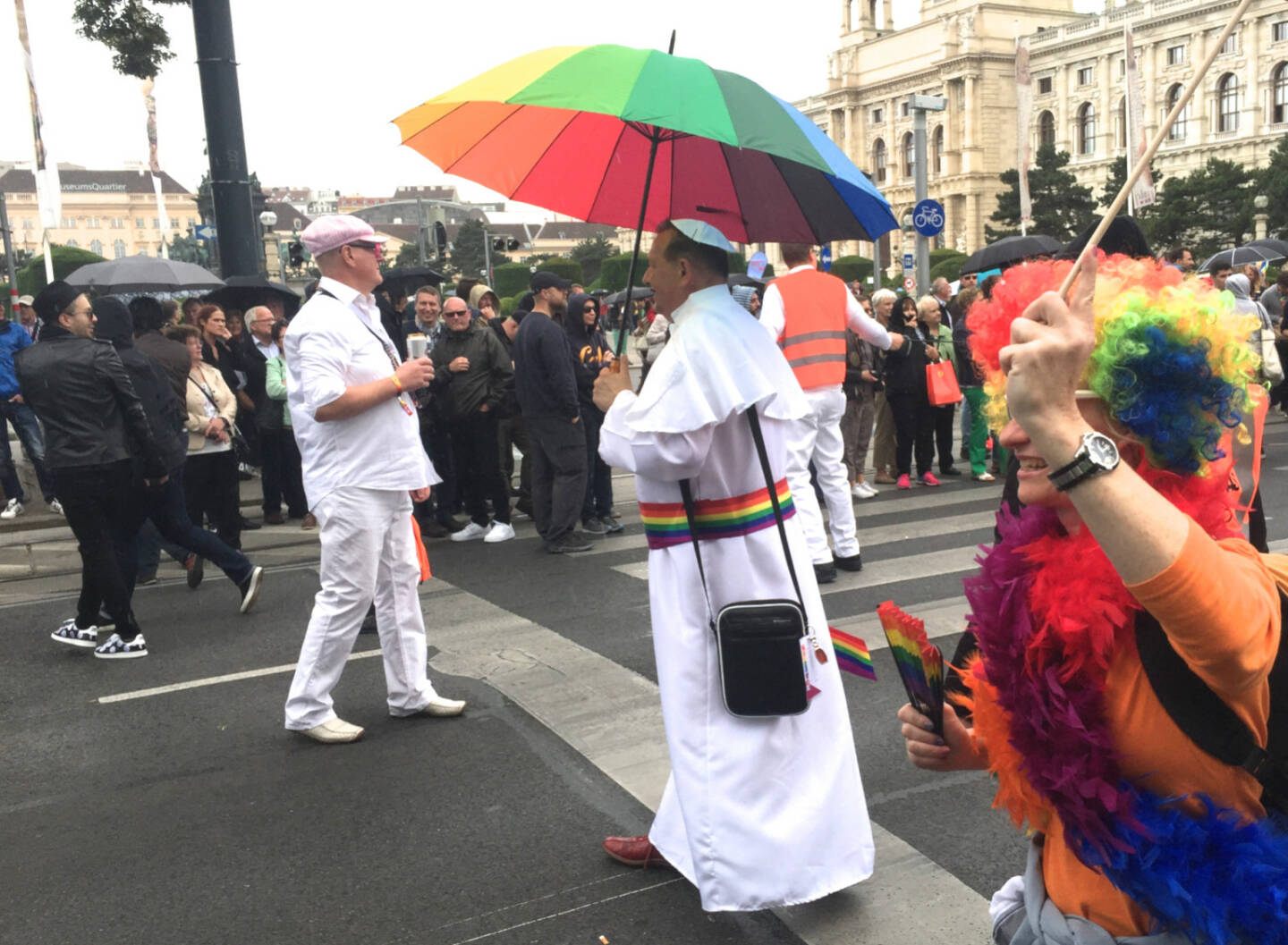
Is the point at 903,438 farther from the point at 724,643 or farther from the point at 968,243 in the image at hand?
the point at 968,243

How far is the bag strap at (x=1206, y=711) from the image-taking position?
142 centimetres

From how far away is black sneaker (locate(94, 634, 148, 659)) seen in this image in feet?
20.0

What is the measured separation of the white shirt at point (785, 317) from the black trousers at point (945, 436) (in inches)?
Answer: 175

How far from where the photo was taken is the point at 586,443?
364 inches

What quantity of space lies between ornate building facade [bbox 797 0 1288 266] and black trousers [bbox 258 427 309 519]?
73.3m

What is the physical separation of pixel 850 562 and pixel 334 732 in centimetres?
370

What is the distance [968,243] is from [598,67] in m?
102

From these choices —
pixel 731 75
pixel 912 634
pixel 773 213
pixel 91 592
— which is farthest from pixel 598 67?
pixel 91 592

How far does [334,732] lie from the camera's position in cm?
460

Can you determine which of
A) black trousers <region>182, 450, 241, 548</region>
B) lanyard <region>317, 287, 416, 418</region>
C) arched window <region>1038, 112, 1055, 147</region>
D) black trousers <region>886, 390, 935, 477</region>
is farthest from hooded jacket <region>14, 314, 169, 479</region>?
arched window <region>1038, 112, 1055, 147</region>

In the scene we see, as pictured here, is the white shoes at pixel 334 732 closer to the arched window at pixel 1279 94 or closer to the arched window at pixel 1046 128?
the arched window at pixel 1279 94

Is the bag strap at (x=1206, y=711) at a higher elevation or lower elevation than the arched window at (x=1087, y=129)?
lower

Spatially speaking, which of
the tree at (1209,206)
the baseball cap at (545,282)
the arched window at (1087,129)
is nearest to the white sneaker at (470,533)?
the baseball cap at (545,282)

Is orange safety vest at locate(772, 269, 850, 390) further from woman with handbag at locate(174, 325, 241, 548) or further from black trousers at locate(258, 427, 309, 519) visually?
black trousers at locate(258, 427, 309, 519)
